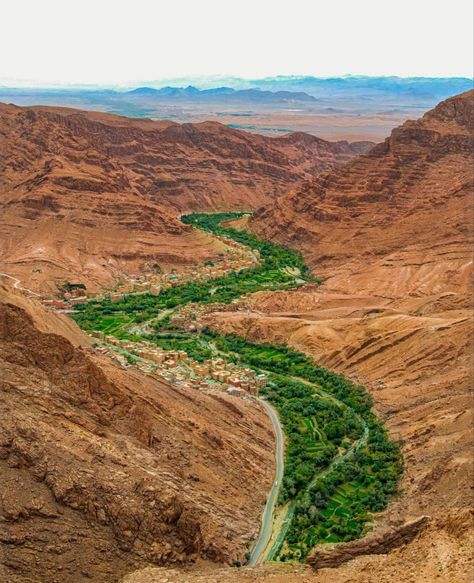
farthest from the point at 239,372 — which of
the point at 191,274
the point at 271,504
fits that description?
the point at 191,274

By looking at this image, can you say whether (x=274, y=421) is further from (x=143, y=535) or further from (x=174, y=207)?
(x=174, y=207)

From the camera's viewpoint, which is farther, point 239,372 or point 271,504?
point 239,372

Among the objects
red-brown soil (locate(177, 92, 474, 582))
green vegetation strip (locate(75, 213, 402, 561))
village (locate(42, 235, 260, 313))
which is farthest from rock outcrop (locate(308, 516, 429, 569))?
village (locate(42, 235, 260, 313))

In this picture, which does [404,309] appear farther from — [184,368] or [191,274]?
[191,274]

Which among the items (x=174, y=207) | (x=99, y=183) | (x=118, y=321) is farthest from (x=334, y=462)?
(x=174, y=207)

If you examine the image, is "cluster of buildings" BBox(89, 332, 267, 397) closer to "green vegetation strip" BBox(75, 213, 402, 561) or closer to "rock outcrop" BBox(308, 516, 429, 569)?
"green vegetation strip" BBox(75, 213, 402, 561)
